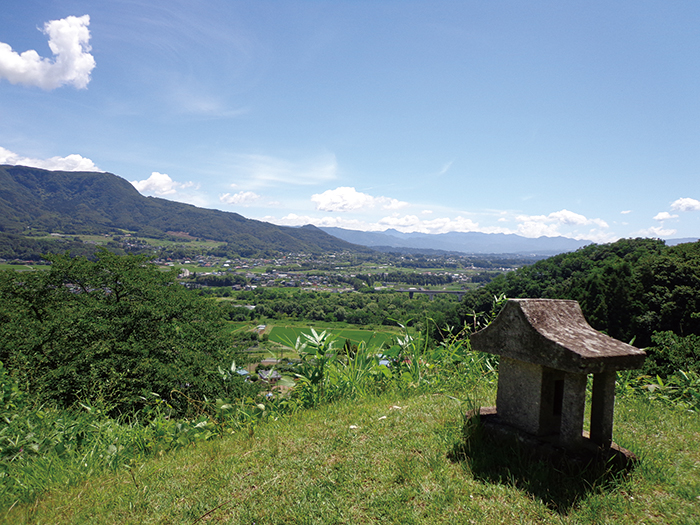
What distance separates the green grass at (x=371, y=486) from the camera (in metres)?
2.26

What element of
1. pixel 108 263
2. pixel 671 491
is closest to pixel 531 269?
pixel 108 263

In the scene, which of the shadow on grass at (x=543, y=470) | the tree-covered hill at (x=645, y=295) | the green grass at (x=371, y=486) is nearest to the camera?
the green grass at (x=371, y=486)

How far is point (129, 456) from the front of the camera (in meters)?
3.35

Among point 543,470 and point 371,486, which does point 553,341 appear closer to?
point 543,470

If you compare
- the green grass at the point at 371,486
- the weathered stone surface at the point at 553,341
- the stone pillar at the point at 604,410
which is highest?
the weathered stone surface at the point at 553,341

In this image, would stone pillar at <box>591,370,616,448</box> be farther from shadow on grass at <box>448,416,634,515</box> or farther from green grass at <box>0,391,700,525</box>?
green grass at <box>0,391,700,525</box>

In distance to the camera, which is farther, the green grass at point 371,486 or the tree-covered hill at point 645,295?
the tree-covered hill at point 645,295

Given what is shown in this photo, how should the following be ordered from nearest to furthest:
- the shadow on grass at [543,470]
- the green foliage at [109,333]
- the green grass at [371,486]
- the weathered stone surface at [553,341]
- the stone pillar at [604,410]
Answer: the green grass at [371,486] < the shadow on grass at [543,470] < the weathered stone surface at [553,341] < the stone pillar at [604,410] < the green foliage at [109,333]

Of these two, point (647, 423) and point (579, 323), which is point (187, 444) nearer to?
point (579, 323)

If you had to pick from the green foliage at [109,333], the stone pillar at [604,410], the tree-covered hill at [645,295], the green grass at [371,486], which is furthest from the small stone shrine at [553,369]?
the tree-covered hill at [645,295]

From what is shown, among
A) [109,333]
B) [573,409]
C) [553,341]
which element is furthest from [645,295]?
[109,333]

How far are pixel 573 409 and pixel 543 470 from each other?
1.64 feet

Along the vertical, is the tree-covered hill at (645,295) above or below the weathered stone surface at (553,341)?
below

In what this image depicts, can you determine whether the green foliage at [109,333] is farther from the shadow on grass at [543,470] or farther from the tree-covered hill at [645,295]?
the tree-covered hill at [645,295]
